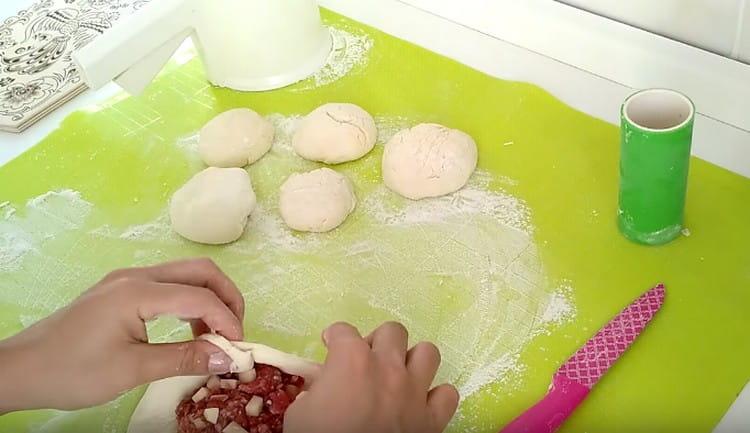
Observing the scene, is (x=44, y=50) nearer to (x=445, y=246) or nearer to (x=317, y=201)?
(x=317, y=201)

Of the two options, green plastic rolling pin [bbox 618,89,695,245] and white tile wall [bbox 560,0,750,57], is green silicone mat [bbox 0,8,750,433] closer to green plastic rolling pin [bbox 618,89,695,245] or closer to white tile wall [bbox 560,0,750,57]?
green plastic rolling pin [bbox 618,89,695,245]

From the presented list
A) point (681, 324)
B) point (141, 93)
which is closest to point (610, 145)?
point (681, 324)

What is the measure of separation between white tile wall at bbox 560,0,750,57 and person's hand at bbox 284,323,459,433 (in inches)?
22.4

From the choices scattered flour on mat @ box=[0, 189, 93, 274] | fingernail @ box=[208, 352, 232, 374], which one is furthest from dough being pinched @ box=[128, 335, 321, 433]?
scattered flour on mat @ box=[0, 189, 93, 274]

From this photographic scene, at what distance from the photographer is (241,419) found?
2.51 ft

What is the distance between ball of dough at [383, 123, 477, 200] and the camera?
3.34ft

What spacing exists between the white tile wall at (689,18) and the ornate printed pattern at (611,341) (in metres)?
0.34

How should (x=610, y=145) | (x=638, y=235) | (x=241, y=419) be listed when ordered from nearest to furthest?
(x=241, y=419), (x=638, y=235), (x=610, y=145)

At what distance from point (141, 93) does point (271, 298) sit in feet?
1.55

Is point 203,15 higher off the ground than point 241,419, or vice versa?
point 203,15

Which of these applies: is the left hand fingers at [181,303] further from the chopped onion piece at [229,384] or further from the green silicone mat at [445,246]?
the green silicone mat at [445,246]

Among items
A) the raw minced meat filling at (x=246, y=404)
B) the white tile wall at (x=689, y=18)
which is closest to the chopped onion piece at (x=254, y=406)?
the raw minced meat filling at (x=246, y=404)

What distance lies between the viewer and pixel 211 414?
2.53ft

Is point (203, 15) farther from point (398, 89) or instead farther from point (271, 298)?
→ point (271, 298)
